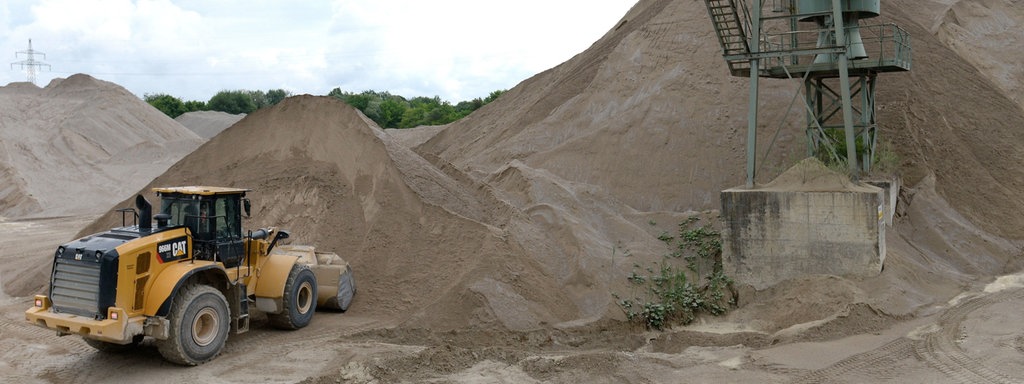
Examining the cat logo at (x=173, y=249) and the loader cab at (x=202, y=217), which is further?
the loader cab at (x=202, y=217)

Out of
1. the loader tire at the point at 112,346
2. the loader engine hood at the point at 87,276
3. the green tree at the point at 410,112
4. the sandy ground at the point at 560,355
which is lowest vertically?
the sandy ground at the point at 560,355

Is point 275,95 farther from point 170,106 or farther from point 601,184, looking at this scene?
point 601,184

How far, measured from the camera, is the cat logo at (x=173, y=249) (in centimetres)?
946

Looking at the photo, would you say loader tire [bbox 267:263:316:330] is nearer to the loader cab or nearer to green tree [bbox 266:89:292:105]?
the loader cab

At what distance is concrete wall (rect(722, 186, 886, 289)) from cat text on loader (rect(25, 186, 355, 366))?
7538 millimetres

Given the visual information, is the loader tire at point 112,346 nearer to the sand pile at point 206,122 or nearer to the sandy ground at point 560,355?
the sandy ground at point 560,355

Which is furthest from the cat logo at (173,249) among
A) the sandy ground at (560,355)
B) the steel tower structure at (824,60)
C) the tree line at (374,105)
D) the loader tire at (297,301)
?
the tree line at (374,105)

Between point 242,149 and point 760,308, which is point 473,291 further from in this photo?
point 242,149

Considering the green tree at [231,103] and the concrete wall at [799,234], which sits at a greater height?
the green tree at [231,103]

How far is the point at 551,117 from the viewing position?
78.4ft

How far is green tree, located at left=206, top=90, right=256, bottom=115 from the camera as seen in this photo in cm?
8294

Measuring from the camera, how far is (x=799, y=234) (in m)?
13.4

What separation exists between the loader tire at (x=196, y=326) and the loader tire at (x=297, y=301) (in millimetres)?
1098

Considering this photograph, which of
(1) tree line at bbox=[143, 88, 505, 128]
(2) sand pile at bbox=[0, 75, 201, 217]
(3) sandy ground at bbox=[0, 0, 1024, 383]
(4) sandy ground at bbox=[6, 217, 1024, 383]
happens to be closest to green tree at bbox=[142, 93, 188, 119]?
(1) tree line at bbox=[143, 88, 505, 128]
